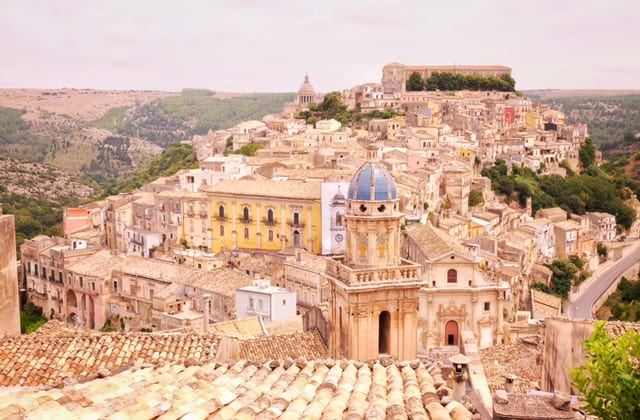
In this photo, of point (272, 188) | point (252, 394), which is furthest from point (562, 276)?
point (252, 394)

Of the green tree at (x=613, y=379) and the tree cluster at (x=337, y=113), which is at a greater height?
the tree cluster at (x=337, y=113)

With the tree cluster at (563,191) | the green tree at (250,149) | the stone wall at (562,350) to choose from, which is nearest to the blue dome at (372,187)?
the stone wall at (562,350)

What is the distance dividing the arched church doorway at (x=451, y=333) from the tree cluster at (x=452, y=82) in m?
60.3

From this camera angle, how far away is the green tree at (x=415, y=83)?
8588cm

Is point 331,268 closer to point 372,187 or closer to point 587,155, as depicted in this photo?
point 372,187

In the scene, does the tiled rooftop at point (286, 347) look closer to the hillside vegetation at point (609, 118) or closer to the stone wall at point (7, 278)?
the stone wall at point (7, 278)

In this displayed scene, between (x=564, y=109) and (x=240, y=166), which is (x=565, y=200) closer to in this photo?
(x=240, y=166)

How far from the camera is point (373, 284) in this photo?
15273 millimetres

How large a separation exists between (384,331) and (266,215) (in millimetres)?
23231

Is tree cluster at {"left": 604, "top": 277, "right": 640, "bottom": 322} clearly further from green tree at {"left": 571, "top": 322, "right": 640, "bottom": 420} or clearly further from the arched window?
green tree at {"left": 571, "top": 322, "right": 640, "bottom": 420}

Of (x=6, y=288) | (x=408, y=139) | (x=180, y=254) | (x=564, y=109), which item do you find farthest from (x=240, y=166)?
(x=564, y=109)

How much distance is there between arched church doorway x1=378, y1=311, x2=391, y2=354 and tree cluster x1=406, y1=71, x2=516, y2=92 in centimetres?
7209

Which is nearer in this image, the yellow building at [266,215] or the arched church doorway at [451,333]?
the arched church doorway at [451,333]

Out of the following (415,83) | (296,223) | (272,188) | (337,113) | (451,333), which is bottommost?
(451,333)
